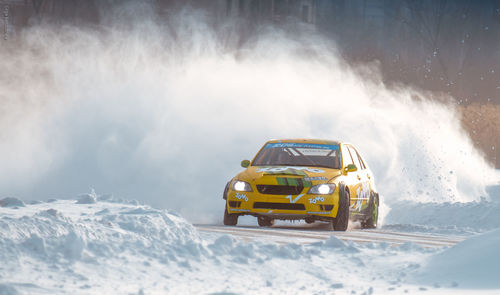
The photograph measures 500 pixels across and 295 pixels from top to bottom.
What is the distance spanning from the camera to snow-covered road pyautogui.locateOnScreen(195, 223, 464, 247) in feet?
37.7

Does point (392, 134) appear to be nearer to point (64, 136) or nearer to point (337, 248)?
point (64, 136)

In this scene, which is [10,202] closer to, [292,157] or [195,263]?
[292,157]

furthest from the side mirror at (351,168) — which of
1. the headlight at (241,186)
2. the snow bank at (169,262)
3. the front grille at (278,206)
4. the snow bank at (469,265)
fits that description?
the snow bank at (469,265)

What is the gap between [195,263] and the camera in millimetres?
8422

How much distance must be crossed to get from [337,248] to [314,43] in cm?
2547

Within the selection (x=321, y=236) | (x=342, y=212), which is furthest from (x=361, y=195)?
(x=321, y=236)

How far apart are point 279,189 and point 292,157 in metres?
1.36

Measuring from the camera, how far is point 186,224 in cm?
988

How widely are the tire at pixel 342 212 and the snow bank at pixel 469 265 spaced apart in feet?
12.5

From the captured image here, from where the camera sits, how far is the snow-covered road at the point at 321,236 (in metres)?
11.5

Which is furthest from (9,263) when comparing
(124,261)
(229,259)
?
(229,259)

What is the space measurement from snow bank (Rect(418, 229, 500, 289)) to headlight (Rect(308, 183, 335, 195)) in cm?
378

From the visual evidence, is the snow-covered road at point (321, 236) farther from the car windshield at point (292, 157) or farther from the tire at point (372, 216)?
the tire at point (372, 216)

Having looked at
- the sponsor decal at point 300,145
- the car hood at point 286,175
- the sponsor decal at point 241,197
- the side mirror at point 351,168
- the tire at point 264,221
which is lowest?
the tire at point 264,221
